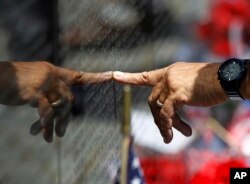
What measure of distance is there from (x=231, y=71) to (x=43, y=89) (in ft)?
1.43

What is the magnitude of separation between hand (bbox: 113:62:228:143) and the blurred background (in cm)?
7

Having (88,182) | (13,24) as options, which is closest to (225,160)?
(88,182)

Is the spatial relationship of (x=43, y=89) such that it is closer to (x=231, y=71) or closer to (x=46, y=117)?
(x=46, y=117)

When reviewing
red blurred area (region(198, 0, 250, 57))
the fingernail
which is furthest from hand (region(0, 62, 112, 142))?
red blurred area (region(198, 0, 250, 57))

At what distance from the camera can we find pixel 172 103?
109 centimetres

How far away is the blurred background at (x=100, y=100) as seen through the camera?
2.26ft

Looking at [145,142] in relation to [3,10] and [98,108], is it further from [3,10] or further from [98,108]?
[3,10]

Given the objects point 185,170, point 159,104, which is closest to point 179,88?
point 159,104

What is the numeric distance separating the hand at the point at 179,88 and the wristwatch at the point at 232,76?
15 mm

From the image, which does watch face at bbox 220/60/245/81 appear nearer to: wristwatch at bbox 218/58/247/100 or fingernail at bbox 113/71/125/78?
wristwatch at bbox 218/58/247/100

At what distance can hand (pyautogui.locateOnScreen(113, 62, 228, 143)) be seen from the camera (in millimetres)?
1090

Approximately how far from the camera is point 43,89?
0.76m

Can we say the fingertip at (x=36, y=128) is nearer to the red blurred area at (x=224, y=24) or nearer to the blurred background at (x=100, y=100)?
the blurred background at (x=100, y=100)

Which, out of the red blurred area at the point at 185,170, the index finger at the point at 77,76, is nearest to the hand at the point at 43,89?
the index finger at the point at 77,76
